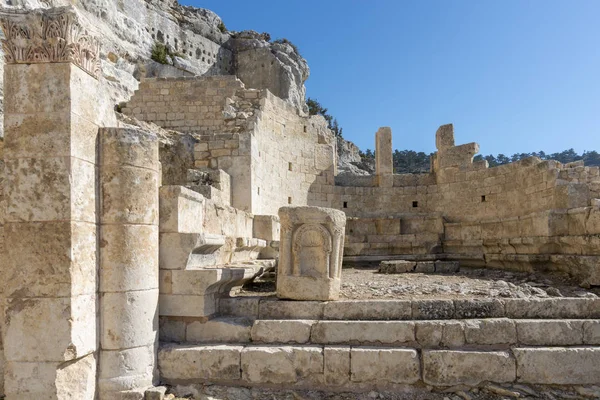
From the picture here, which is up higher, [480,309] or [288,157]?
[288,157]

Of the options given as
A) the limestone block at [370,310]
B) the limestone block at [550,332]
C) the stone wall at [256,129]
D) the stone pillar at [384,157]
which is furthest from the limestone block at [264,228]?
the stone pillar at [384,157]

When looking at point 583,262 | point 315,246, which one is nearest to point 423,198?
point 583,262

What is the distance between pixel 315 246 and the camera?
16.2 ft

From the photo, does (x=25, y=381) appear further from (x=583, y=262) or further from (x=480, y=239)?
(x=480, y=239)

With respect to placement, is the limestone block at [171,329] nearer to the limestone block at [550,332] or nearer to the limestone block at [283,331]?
the limestone block at [283,331]

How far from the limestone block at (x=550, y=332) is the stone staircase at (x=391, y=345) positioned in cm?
1

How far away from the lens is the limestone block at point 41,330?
12.2ft

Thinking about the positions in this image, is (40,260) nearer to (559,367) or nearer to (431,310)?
(431,310)

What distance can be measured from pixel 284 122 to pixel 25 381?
11208 mm

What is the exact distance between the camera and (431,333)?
4.45 m

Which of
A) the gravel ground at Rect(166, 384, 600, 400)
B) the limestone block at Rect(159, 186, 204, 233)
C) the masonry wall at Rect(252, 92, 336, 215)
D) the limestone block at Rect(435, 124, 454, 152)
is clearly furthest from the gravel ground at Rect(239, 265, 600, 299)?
the limestone block at Rect(435, 124, 454, 152)

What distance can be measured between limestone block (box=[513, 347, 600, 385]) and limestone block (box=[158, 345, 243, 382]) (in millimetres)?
2983

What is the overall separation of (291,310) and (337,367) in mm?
825

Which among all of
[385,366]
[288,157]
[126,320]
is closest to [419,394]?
[385,366]
